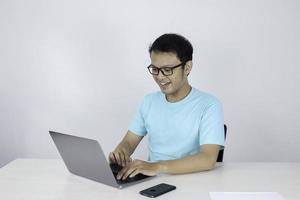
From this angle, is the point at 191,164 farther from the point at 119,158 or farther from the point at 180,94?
the point at 180,94

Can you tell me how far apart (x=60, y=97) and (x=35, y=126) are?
1.13ft

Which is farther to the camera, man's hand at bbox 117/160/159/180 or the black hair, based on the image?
the black hair

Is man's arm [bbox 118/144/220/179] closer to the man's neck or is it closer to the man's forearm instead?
the man's forearm

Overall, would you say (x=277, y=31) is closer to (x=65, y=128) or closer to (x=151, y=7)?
(x=151, y=7)

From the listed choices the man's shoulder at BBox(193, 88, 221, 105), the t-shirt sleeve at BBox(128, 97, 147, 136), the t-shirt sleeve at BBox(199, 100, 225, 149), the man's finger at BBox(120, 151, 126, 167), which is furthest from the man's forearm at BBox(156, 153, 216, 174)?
the t-shirt sleeve at BBox(128, 97, 147, 136)

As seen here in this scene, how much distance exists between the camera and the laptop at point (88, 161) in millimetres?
1456

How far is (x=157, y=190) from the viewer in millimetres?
1481

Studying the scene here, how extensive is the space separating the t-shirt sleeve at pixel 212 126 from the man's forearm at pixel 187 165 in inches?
5.0

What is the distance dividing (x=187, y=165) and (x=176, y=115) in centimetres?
41

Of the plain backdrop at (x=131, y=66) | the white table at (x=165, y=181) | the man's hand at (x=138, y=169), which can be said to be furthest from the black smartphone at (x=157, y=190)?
the plain backdrop at (x=131, y=66)

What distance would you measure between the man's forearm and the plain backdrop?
4.38 ft

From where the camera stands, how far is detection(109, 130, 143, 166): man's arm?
1.90 meters

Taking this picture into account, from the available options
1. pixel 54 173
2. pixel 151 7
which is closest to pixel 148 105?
pixel 54 173

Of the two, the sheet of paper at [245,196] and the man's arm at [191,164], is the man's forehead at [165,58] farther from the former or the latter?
the sheet of paper at [245,196]
